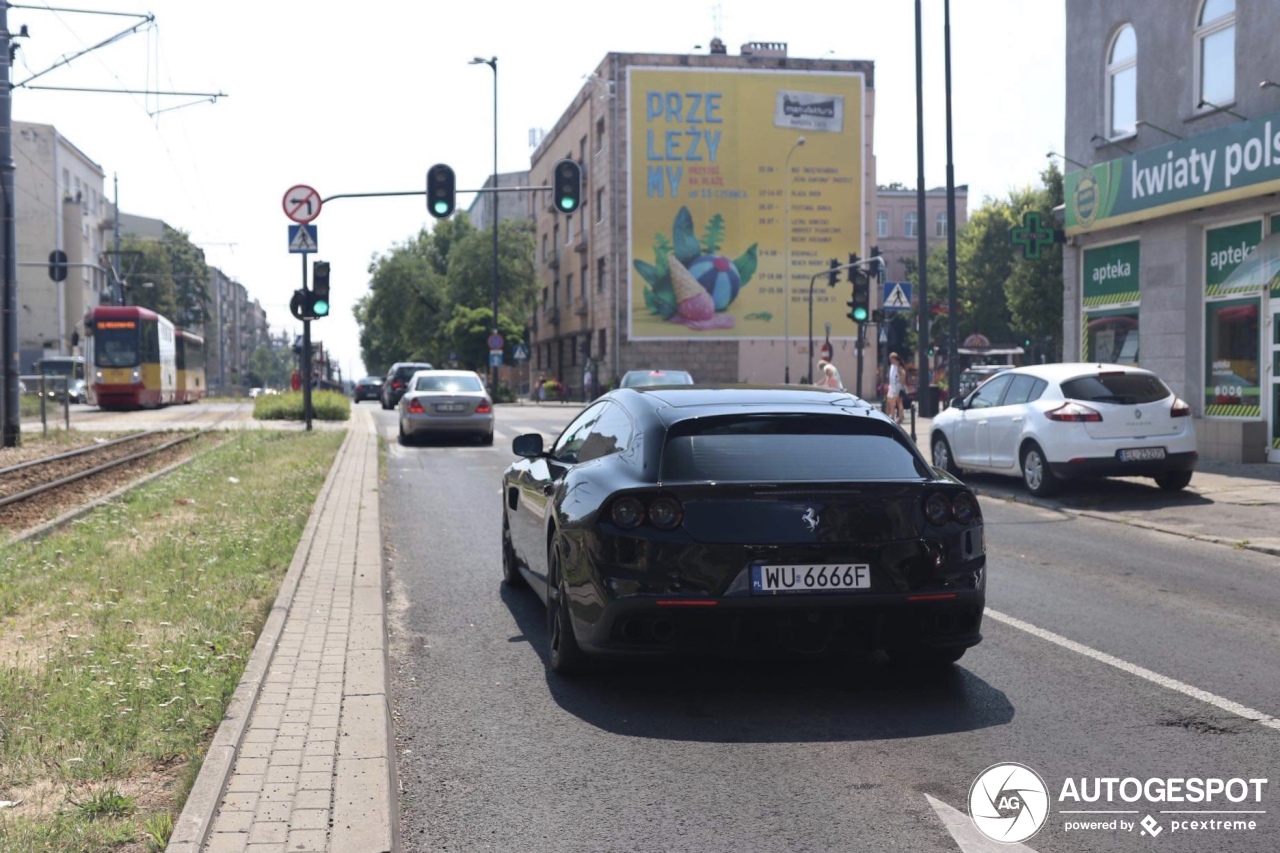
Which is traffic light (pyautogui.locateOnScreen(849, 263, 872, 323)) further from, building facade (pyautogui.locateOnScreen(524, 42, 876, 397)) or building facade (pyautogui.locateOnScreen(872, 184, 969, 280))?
building facade (pyautogui.locateOnScreen(872, 184, 969, 280))

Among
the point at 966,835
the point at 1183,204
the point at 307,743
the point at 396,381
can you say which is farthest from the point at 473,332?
the point at 966,835

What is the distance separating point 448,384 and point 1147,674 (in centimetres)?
2063

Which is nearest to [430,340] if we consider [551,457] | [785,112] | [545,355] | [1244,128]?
[545,355]

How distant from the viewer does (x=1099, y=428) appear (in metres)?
13.9

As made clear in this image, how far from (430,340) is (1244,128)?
62.5 m

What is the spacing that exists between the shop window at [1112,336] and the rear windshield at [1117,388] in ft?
20.3

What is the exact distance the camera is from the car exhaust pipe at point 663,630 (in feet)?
18.0

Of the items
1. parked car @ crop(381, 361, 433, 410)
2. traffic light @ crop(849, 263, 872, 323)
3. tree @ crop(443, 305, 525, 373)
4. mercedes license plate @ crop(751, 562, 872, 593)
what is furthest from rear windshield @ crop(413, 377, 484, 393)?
tree @ crop(443, 305, 525, 373)

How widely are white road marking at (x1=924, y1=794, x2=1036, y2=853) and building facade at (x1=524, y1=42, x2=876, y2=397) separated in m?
51.9

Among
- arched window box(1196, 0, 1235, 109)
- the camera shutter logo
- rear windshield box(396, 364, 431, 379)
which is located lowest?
the camera shutter logo

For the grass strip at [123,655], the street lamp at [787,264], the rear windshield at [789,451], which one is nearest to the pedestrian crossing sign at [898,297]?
the grass strip at [123,655]

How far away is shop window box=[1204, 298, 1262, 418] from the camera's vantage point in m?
17.5

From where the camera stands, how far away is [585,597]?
569cm

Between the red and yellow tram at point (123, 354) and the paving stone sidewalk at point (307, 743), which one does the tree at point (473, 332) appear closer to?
the red and yellow tram at point (123, 354)
